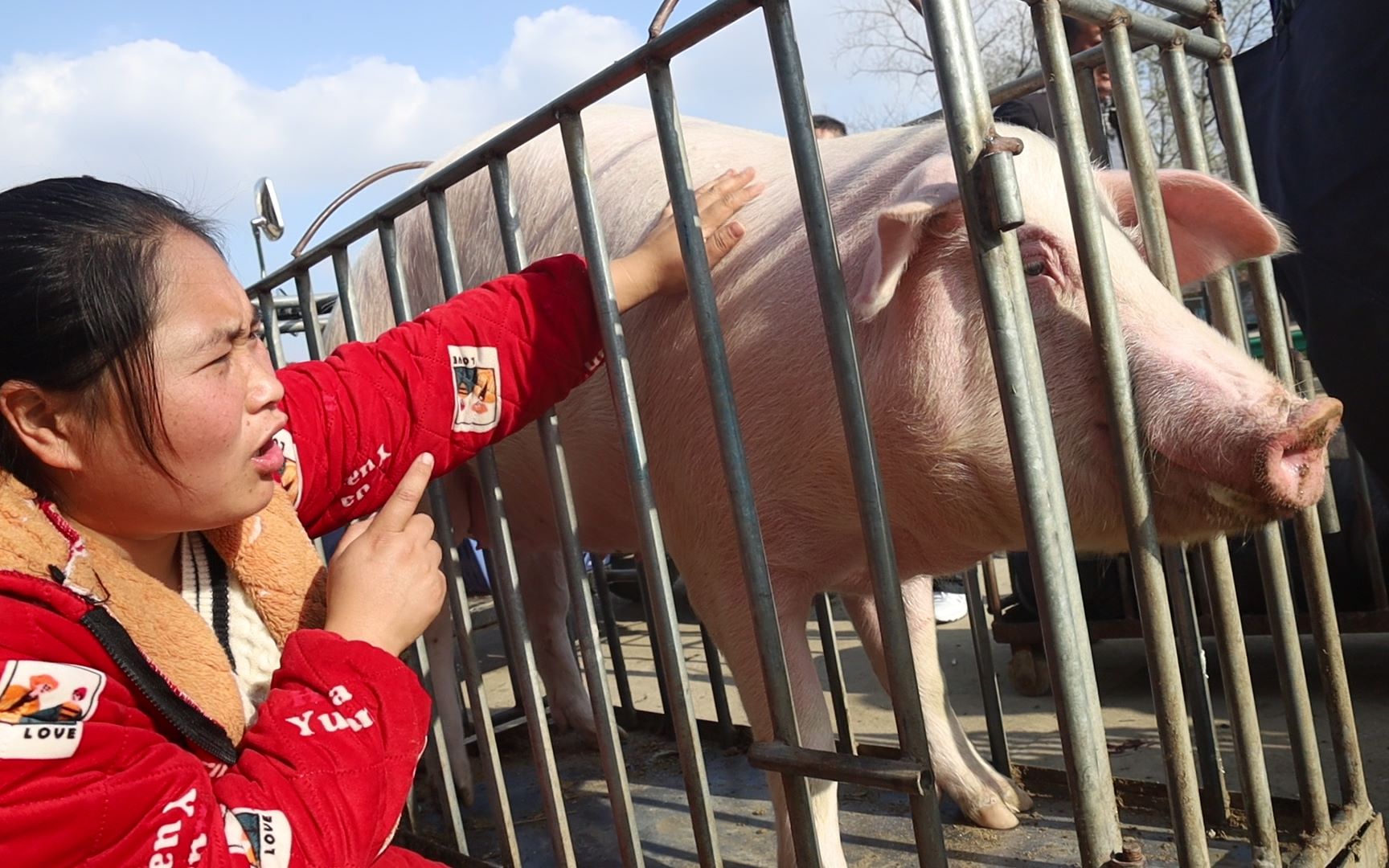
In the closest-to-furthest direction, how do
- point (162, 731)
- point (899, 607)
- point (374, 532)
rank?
point (162, 731) → point (899, 607) → point (374, 532)

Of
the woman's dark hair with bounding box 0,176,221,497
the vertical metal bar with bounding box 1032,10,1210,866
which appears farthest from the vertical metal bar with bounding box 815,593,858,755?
the woman's dark hair with bounding box 0,176,221,497

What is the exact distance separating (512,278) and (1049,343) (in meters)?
0.96

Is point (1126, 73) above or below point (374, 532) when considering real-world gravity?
above

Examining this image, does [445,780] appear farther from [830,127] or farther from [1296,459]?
[830,127]

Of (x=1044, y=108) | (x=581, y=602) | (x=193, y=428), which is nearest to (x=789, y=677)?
(x=581, y=602)

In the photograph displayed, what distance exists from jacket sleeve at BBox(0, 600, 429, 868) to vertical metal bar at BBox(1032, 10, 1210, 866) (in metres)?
1.01

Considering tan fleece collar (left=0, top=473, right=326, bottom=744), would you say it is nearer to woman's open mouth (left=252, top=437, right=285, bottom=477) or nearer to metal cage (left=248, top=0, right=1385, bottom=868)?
woman's open mouth (left=252, top=437, right=285, bottom=477)

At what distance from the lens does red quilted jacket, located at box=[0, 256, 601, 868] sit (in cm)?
121

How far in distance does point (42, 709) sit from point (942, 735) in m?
2.00

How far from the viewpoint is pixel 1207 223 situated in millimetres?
2158

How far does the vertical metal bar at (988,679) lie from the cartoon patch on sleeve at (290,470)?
165 cm

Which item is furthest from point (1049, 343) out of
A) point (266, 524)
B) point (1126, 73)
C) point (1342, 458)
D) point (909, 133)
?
point (1342, 458)

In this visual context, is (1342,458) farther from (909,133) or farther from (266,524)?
(266,524)

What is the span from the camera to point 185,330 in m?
1.43
